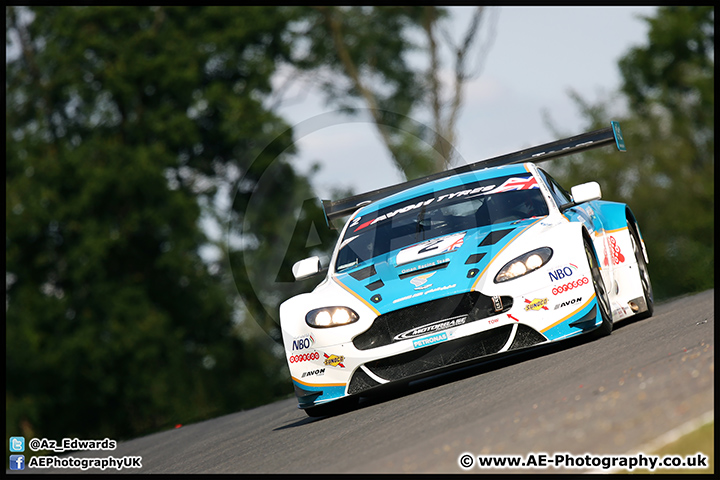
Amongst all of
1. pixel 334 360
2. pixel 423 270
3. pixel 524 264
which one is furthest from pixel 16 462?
pixel 524 264

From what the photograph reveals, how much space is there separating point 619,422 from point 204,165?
89.2 ft

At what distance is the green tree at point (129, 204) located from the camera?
85.1 feet

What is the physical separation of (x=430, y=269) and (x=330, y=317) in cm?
82

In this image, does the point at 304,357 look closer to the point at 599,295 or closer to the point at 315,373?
the point at 315,373

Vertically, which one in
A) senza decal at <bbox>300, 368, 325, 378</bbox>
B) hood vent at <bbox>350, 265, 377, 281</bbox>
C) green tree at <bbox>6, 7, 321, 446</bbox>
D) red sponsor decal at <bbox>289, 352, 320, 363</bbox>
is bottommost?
senza decal at <bbox>300, 368, 325, 378</bbox>

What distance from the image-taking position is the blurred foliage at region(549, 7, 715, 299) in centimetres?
3547

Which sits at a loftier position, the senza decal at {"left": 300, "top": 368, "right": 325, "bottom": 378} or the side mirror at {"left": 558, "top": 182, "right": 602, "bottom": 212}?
the side mirror at {"left": 558, "top": 182, "right": 602, "bottom": 212}

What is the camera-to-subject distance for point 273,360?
102ft

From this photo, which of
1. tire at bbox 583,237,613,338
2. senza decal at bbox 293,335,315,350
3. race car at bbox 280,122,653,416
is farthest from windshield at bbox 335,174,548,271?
senza decal at bbox 293,335,315,350

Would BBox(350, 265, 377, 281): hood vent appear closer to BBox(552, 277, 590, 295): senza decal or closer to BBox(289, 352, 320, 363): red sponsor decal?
BBox(289, 352, 320, 363): red sponsor decal

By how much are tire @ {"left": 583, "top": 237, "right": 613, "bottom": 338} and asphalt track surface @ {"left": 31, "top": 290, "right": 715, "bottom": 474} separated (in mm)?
180

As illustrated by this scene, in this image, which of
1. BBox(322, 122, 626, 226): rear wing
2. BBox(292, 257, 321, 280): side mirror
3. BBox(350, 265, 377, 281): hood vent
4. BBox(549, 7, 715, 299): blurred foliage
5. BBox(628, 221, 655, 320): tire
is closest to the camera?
BBox(350, 265, 377, 281): hood vent

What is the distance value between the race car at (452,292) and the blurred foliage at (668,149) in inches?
867

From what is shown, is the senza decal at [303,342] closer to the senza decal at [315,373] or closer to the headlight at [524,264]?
the senza decal at [315,373]
